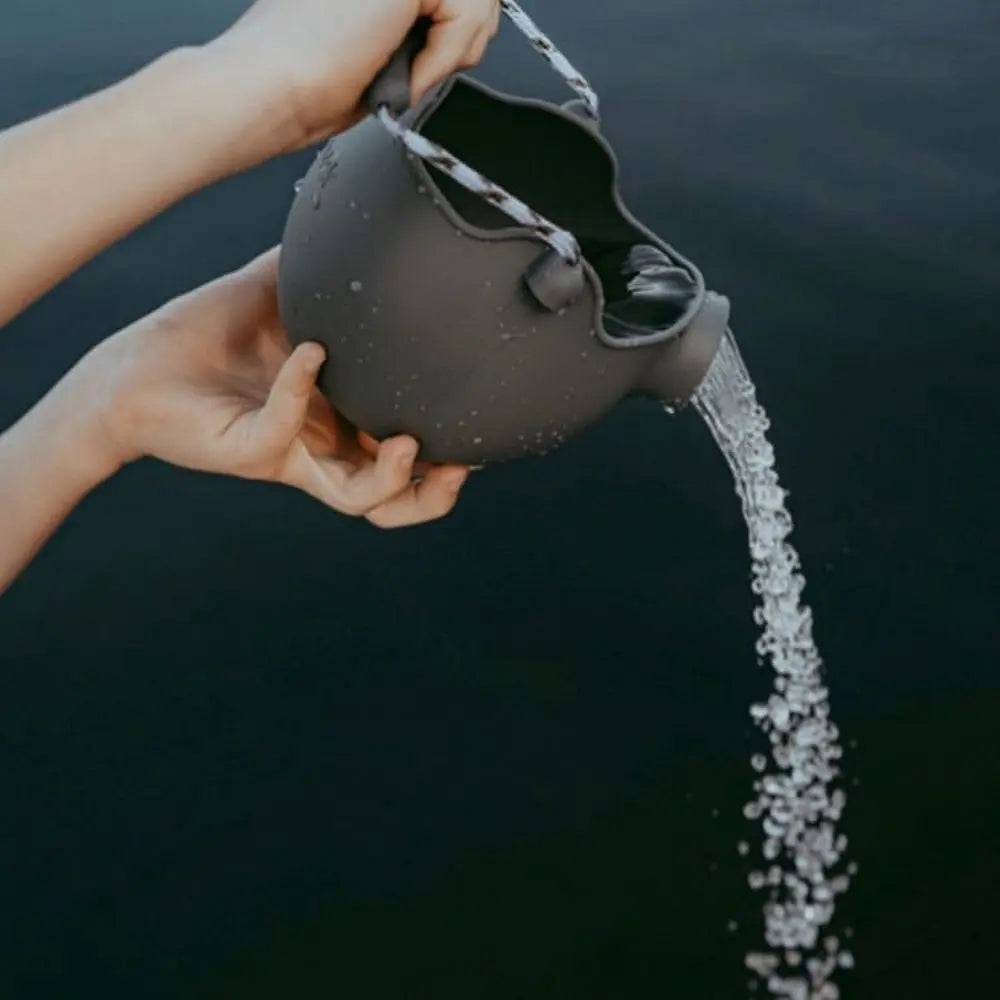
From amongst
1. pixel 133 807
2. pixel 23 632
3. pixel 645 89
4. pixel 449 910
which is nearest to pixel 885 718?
pixel 449 910

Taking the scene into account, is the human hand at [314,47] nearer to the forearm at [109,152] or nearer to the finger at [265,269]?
the forearm at [109,152]

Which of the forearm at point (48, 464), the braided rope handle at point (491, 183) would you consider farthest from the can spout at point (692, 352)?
the forearm at point (48, 464)

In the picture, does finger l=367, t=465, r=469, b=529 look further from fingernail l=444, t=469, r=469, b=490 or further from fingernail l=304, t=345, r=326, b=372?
fingernail l=304, t=345, r=326, b=372

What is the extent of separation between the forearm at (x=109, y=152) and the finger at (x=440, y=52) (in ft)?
0.32

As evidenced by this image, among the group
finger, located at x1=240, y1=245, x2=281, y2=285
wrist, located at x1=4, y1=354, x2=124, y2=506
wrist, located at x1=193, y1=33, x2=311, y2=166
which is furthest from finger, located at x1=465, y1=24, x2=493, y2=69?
wrist, located at x1=4, y1=354, x2=124, y2=506

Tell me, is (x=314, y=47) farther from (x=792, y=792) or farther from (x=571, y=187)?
(x=792, y=792)

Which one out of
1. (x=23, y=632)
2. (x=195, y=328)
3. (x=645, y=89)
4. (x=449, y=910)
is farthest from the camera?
(x=645, y=89)

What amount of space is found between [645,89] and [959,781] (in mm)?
1551

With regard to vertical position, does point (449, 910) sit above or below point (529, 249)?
below

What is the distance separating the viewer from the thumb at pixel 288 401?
888mm

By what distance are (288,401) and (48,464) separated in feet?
1.17

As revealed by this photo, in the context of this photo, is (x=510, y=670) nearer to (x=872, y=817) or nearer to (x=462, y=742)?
(x=462, y=742)

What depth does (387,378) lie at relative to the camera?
2.91ft

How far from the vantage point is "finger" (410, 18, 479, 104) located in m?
0.81
